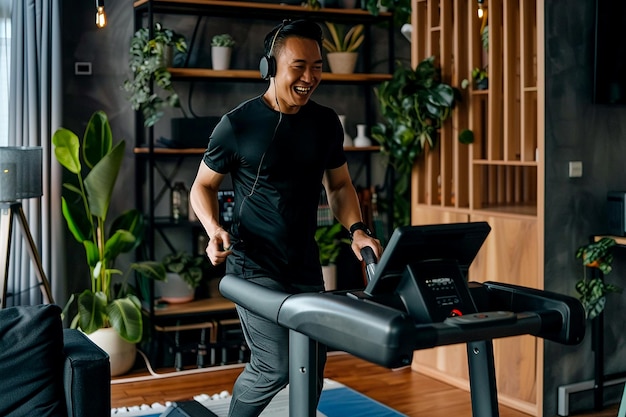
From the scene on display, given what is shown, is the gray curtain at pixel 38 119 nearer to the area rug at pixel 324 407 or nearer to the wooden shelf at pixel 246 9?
the wooden shelf at pixel 246 9

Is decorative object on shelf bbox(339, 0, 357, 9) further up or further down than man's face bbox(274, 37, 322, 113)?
further up

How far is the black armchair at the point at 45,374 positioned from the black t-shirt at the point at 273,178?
22.4 inches

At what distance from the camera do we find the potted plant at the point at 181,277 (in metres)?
5.30

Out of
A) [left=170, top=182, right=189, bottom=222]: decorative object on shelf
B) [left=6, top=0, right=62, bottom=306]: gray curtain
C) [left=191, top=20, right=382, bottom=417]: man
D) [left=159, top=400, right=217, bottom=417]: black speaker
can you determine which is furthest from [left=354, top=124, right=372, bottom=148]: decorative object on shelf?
[left=159, top=400, right=217, bottom=417]: black speaker

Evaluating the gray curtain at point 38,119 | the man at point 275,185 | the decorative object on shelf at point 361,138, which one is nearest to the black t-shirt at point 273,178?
the man at point 275,185

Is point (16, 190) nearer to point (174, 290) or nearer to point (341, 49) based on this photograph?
point (174, 290)

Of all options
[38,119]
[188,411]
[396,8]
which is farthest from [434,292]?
[396,8]

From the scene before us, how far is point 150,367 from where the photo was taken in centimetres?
531

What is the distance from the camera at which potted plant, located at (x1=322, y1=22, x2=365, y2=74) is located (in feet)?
19.0

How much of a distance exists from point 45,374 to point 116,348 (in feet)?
7.48

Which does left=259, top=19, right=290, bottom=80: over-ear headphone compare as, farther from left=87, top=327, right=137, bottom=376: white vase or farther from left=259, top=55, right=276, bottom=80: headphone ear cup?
left=87, top=327, right=137, bottom=376: white vase

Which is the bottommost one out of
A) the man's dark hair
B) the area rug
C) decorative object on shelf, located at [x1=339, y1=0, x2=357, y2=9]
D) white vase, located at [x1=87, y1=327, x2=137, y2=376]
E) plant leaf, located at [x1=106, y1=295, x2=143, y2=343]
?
the area rug

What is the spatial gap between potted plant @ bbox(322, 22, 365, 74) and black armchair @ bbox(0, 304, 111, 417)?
10.8 ft

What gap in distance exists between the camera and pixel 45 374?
113 inches
